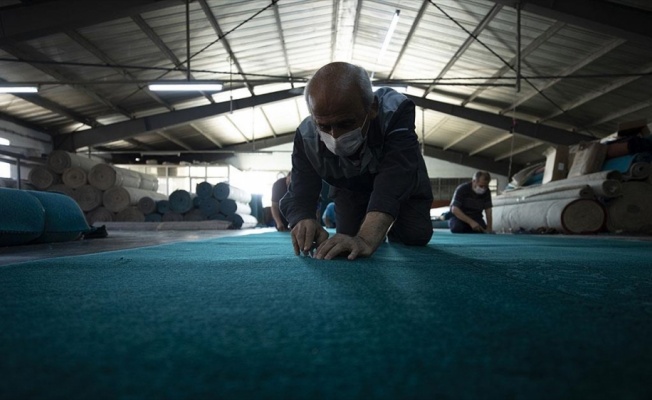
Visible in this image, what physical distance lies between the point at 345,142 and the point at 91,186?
297 inches

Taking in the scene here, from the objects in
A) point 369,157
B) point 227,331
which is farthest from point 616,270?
point 227,331

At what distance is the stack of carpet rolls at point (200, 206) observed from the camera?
7.95 m

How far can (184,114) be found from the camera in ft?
33.1

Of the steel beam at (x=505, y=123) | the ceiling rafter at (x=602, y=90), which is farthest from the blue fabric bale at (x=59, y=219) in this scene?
the steel beam at (x=505, y=123)

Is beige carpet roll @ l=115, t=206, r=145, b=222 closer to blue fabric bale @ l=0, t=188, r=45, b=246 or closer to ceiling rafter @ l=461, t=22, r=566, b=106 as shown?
blue fabric bale @ l=0, t=188, r=45, b=246

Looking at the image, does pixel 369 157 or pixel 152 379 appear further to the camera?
pixel 369 157

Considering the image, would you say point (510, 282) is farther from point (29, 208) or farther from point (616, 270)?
point (29, 208)

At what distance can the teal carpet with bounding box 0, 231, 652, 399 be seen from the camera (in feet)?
1.15

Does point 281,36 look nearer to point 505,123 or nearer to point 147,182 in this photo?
point 147,182

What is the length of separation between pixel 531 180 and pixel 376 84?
339 cm

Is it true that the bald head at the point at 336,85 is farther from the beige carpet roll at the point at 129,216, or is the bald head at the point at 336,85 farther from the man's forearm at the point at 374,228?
the beige carpet roll at the point at 129,216

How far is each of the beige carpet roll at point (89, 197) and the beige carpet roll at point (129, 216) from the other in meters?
0.42

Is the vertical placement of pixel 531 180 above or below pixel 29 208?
above

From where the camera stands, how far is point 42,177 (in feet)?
24.1
